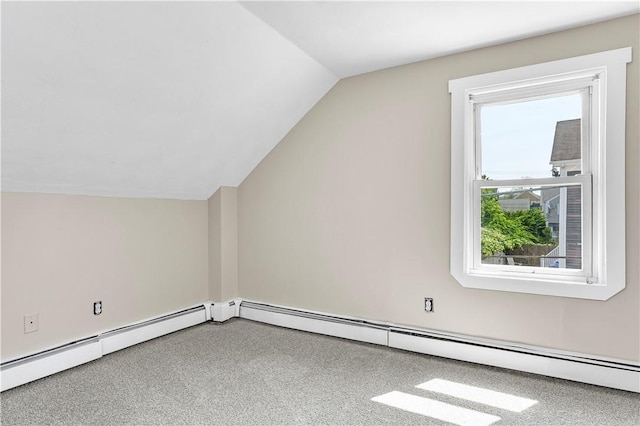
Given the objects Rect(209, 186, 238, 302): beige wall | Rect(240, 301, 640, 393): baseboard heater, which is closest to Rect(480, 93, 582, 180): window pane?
Rect(240, 301, 640, 393): baseboard heater

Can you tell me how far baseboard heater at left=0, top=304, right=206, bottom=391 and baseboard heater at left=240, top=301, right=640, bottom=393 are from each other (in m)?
0.82

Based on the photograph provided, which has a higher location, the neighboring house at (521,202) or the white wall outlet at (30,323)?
the neighboring house at (521,202)

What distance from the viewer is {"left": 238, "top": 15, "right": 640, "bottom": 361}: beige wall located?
7.68 feet

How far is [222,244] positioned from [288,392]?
180 centimetres

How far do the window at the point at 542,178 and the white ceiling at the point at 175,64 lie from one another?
36 centimetres

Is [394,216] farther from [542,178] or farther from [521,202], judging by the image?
[542,178]

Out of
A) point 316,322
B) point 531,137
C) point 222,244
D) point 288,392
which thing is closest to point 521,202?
point 531,137

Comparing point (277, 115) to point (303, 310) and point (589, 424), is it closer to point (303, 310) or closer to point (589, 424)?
point (303, 310)

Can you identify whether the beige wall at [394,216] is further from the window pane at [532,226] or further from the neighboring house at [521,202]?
the neighboring house at [521,202]

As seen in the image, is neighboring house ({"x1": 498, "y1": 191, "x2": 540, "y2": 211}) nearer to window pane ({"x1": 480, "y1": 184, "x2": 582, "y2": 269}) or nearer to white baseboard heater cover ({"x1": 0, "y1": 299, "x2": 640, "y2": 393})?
window pane ({"x1": 480, "y1": 184, "x2": 582, "y2": 269})

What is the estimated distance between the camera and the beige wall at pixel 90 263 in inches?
93.1

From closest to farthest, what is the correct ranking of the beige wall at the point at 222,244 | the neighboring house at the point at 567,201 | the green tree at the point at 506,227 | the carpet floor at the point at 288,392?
the carpet floor at the point at 288,392, the neighboring house at the point at 567,201, the green tree at the point at 506,227, the beige wall at the point at 222,244

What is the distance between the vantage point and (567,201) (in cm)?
251

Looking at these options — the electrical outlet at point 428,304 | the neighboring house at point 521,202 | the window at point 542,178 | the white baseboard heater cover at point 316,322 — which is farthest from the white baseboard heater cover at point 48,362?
the neighboring house at point 521,202
